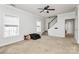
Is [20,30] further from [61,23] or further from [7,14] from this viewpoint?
[61,23]

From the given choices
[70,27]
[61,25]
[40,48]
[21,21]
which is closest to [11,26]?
[21,21]

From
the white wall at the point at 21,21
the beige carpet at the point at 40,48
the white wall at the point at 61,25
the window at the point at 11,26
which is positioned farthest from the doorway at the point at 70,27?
the window at the point at 11,26

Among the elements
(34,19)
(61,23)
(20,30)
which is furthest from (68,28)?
(20,30)

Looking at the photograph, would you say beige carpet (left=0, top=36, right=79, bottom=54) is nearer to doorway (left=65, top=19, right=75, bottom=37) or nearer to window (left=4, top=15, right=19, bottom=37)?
window (left=4, top=15, right=19, bottom=37)

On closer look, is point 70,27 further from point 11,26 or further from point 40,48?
point 11,26

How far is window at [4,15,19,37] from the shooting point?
5.57 meters

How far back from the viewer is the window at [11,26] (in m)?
5.57

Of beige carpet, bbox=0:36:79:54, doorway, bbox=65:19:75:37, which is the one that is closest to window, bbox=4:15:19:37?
beige carpet, bbox=0:36:79:54

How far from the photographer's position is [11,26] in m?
6.18

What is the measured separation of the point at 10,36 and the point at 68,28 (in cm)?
724

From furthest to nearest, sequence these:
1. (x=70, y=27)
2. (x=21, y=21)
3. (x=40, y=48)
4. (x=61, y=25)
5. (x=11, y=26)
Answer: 1. (x=70, y=27)
2. (x=61, y=25)
3. (x=21, y=21)
4. (x=11, y=26)
5. (x=40, y=48)

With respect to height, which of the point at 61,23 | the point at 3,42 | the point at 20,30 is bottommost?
the point at 3,42
